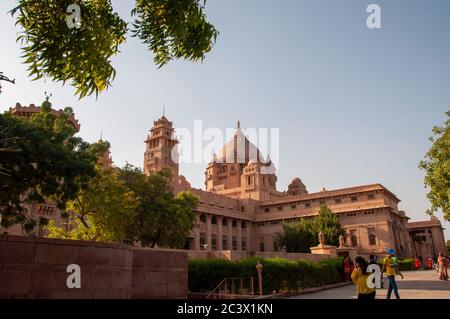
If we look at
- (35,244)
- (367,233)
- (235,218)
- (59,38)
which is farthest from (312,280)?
(235,218)

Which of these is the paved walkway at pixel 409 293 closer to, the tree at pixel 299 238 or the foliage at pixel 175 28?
the foliage at pixel 175 28

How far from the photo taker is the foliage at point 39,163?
16078mm

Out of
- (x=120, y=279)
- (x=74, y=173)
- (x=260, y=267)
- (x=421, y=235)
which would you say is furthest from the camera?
(x=421, y=235)

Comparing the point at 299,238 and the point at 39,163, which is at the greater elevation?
the point at 39,163

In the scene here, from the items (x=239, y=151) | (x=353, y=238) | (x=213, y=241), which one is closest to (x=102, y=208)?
(x=213, y=241)

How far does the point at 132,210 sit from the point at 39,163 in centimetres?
935

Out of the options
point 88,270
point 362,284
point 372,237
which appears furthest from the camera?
point 372,237

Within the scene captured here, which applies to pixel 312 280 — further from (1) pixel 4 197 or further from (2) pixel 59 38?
(2) pixel 59 38

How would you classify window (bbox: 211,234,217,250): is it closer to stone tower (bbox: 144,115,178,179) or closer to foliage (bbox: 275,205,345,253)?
foliage (bbox: 275,205,345,253)

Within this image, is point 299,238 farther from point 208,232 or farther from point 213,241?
point 213,241

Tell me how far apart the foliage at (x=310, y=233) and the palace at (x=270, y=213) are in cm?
822

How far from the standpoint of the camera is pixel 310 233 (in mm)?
48656
